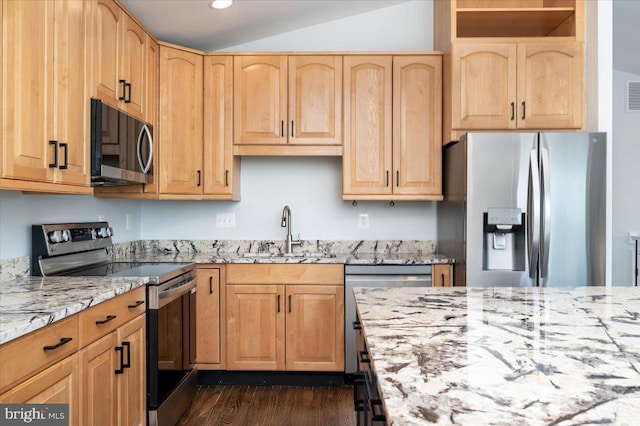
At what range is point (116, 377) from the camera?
2.04 m

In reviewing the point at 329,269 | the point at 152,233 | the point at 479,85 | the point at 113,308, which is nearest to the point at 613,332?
the point at 113,308

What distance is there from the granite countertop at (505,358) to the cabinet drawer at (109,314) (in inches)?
39.0

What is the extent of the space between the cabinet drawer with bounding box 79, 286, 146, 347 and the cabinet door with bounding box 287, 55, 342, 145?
1701 millimetres

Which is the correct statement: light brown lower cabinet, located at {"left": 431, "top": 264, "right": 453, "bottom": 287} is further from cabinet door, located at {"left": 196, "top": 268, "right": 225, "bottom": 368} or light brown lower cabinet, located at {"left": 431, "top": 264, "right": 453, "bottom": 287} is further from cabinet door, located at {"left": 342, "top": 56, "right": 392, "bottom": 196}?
cabinet door, located at {"left": 196, "top": 268, "right": 225, "bottom": 368}

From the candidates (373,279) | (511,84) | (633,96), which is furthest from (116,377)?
(633,96)

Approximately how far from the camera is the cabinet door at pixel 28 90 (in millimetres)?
1718

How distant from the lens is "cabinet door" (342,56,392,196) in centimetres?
349

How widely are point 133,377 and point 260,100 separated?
82.6 inches

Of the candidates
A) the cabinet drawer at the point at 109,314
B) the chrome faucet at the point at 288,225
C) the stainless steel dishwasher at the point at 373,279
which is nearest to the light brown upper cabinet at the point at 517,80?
the stainless steel dishwasher at the point at 373,279

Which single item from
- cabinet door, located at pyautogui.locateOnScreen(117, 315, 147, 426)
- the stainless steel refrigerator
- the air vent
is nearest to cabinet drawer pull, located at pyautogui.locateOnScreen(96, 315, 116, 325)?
cabinet door, located at pyautogui.locateOnScreen(117, 315, 147, 426)

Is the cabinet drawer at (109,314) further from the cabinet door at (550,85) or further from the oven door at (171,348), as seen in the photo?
the cabinet door at (550,85)

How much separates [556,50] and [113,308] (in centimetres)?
316

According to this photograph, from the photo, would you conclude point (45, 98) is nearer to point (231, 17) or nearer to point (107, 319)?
point (107, 319)

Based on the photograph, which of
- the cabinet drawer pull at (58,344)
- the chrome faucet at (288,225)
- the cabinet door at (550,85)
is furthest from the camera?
the chrome faucet at (288,225)
